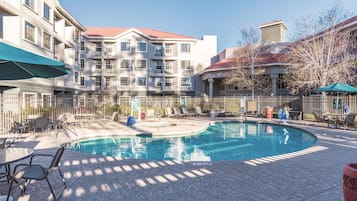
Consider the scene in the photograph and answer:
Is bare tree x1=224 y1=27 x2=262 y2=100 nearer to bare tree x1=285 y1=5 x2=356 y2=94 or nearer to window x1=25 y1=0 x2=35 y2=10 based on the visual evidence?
bare tree x1=285 y1=5 x2=356 y2=94

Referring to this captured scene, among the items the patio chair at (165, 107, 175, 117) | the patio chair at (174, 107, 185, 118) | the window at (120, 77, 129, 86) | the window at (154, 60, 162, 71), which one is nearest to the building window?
the window at (120, 77, 129, 86)

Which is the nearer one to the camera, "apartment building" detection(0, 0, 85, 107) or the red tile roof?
"apartment building" detection(0, 0, 85, 107)

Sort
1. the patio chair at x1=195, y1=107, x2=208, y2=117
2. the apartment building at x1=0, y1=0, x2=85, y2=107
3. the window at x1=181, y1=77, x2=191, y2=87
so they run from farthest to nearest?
the window at x1=181, y1=77, x2=191, y2=87, the patio chair at x1=195, y1=107, x2=208, y2=117, the apartment building at x1=0, y1=0, x2=85, y2=107

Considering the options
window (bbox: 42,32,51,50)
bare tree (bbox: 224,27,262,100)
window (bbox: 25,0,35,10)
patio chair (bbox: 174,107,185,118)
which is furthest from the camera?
bare tree (bbox: 224,27,262,100)

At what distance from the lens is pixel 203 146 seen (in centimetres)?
1059

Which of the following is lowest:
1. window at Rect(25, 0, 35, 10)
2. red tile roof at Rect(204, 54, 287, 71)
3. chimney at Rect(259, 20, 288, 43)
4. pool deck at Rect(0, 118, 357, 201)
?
pool deck at Rect(0, 118, 357, 201)

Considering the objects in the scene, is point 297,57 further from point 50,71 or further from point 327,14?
point 50,71

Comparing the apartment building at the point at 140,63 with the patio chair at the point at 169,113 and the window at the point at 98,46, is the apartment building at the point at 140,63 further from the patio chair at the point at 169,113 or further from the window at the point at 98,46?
the patio chair at the point at 169,113

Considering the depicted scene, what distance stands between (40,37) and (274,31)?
27.6 metres

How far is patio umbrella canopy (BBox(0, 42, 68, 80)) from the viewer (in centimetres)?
317

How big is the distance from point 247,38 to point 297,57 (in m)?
8.36

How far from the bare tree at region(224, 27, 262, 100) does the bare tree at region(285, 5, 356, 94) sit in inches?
282

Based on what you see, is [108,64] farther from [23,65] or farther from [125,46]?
[23,65]

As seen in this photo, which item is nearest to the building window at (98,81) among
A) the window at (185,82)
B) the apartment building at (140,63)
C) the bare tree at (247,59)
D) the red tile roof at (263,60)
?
the apartment building at (140,63)
